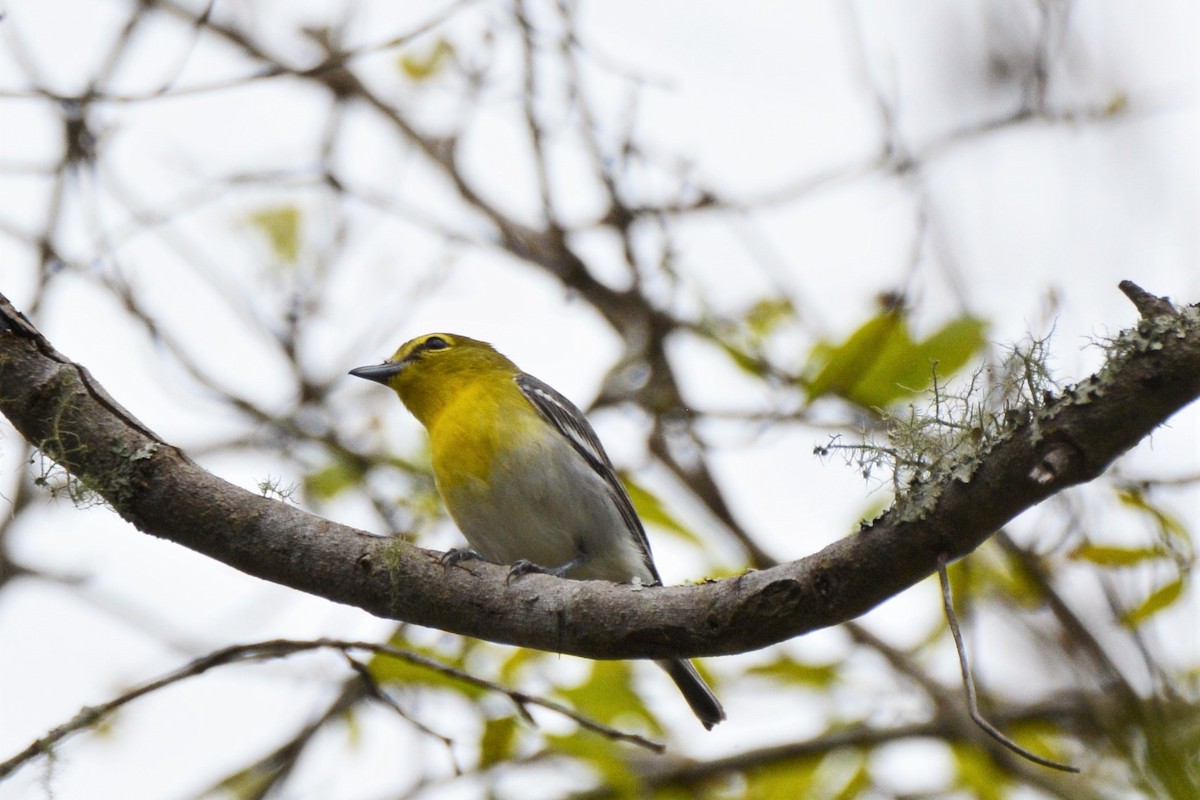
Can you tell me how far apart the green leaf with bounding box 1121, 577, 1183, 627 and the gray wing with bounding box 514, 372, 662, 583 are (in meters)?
2.15

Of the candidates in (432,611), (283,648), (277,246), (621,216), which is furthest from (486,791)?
(277,246)

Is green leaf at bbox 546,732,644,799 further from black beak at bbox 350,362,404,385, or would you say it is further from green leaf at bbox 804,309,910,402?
black beak at bbox 350,362,404,385

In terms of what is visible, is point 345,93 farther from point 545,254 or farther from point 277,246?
point 545,254

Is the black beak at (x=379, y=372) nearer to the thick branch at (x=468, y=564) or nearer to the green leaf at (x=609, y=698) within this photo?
the green leaf at (x=609, y=698)

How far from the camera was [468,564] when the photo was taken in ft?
9.94

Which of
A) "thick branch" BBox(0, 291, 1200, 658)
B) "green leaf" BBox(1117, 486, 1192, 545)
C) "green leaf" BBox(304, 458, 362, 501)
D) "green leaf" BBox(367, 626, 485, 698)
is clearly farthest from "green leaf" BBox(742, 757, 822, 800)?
"thick branch" BBox(0, 291, 1200, 658)

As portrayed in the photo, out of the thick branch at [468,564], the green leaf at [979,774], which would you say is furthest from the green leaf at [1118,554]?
the thick branch at [468,564]

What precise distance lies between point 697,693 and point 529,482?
1.10 metres

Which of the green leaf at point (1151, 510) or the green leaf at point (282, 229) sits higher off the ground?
the green leaf at point (282, 229)

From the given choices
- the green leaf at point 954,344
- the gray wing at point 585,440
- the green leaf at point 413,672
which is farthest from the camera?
the gray wing at point 585,440

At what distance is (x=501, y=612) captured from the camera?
293 cm

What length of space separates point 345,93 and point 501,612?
517cm

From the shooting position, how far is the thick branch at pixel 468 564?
2.30 metres

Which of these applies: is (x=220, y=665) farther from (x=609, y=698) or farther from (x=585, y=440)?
(x=585, y=440)
